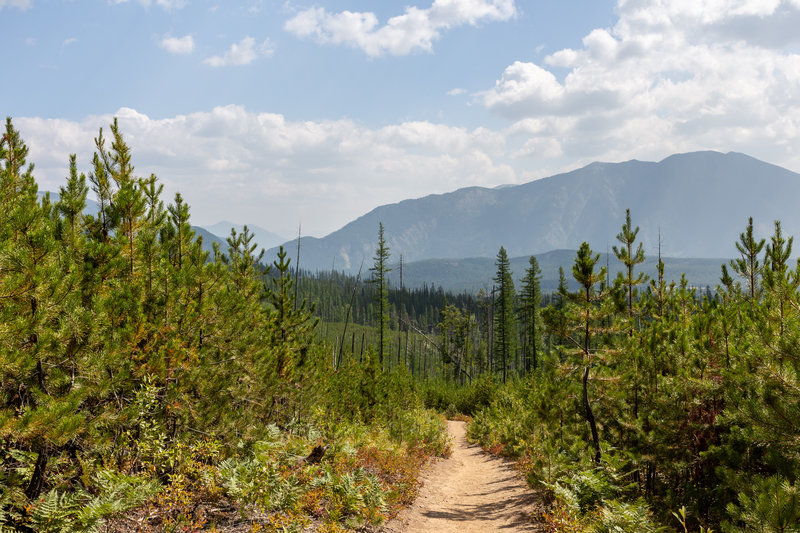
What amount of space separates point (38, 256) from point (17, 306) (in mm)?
562

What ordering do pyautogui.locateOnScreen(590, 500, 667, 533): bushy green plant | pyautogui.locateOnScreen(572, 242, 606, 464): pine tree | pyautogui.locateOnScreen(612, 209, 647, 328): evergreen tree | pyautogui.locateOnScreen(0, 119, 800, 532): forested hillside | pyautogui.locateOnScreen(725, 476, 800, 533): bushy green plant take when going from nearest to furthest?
1. pyautogui.locateOnScreen(725, 476, 800, 533): bushy green plant
2. pyautogui.locateOnScreen(0, 119, 800, 532): forested hillside
3. pyautogui.locateOnScreen(590, 500, 667, 533): bushy green plant
4. pyautogui.locateOnScreen(572, 242, 606, 464): pine tree
5. pyautogui.locateOnScreen(612, 209, 647, 328): evergreen tree

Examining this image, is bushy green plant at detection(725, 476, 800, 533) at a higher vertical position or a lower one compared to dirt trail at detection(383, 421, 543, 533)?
higher

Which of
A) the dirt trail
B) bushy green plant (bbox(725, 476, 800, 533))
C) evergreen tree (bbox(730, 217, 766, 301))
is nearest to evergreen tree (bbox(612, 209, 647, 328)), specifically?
evergreen tree (bbox(730, 217, 766, 301))

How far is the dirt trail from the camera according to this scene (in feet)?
29.1

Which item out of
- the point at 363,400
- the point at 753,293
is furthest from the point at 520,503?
the point at 753,293

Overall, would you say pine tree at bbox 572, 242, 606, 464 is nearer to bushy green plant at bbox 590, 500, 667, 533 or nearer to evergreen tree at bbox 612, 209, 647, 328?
bushy green plant at bbox 590, 500, 667, 533

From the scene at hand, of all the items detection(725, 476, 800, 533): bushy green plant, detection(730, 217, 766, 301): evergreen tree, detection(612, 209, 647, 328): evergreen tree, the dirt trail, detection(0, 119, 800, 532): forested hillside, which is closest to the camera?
detection(725, 476, 800, 533): bushy green plant

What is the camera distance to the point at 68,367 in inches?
181

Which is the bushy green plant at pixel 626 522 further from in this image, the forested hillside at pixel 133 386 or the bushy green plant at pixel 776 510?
the forested hillside at pixel 133 386

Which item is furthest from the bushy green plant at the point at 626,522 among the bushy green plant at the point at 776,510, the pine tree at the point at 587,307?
the pine tree at the point at 587,307

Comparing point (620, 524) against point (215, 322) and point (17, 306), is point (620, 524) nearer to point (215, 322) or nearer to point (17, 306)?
point (215, 322)

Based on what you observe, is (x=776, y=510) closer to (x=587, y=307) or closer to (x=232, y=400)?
(x=587, y=307)

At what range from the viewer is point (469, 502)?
36.1 feet

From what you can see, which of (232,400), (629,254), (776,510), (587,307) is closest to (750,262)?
(629,254)
